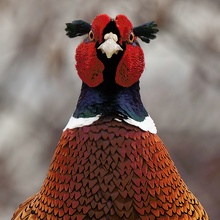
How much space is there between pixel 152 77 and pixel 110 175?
1.44 meters

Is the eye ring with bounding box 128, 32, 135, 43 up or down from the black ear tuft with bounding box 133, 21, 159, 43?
down

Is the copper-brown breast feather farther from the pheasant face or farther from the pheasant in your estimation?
the pheasant face

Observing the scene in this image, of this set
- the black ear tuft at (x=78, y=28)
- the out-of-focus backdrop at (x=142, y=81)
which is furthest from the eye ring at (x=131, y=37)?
the out-of-focus backdrop at (x=142, y=81)

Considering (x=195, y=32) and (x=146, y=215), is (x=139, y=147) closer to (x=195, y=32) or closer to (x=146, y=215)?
(x=146, y=215)

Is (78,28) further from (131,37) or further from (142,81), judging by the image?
(142,81)

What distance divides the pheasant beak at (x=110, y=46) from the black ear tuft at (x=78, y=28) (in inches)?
4.1

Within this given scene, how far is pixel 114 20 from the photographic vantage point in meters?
1.58

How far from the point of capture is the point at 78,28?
5.42 ft

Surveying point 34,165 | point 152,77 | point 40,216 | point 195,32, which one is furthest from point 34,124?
point 40,216

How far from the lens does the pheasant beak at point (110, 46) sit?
1514 mm

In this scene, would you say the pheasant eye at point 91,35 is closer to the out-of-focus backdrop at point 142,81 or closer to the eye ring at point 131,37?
the eye ring at point 131,37

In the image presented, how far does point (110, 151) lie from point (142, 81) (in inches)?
55.5

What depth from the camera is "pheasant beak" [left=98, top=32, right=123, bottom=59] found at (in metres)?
1.51

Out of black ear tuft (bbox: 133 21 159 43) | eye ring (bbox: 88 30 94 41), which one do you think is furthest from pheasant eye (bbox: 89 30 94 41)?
black ear tuft (bbox: 133 21 159 43)
